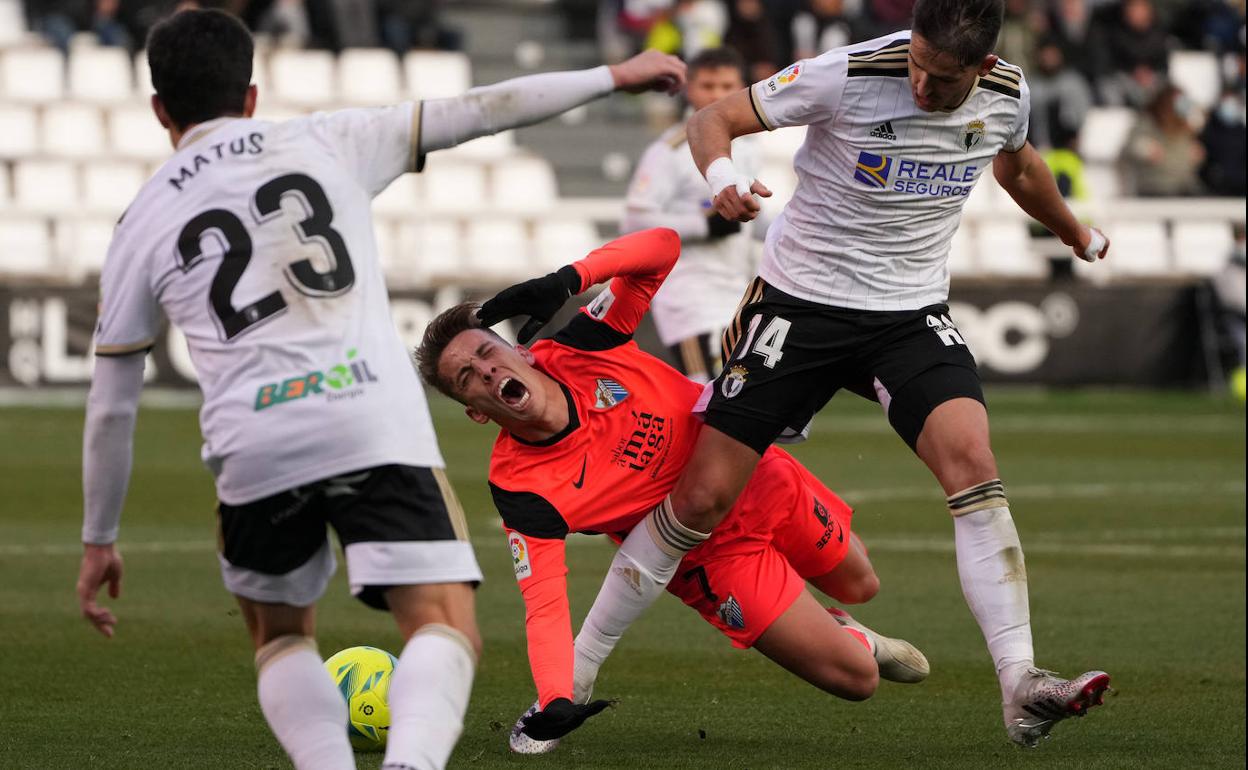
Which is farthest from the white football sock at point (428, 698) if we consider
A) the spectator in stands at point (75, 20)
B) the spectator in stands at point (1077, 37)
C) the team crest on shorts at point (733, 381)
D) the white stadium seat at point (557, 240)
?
the spectator in stands at point (1077, 37)

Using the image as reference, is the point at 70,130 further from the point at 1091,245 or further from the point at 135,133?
the point at 1091,245

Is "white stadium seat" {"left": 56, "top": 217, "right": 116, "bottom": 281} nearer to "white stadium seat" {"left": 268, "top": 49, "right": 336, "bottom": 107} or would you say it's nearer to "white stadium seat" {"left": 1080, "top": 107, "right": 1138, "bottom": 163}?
"white stadium seat" {"left": 268, "top": 49, "right": 336, "bottom": 107}

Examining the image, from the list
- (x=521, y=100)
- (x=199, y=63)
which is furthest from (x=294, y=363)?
(x=521, y=100)

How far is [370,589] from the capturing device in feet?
14.3

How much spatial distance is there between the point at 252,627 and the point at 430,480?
624 millimetres

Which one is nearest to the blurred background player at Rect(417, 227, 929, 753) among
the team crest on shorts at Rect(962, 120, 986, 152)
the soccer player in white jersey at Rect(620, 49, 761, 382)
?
the team crest on shorts at Rect(962, 120, 986, 152)

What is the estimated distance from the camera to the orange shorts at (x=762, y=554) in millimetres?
5996

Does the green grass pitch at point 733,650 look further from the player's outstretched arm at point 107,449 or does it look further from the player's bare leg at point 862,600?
the player's outstretched arm at point 107,449

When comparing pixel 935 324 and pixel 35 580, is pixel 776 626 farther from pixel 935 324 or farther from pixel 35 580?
pixel 35 580

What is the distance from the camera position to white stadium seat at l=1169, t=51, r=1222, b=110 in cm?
2533

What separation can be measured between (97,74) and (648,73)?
17294 mm

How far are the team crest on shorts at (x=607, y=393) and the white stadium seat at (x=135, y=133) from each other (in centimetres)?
1551

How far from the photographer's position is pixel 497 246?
66.0ft

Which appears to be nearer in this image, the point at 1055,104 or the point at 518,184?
the point at 518,184
